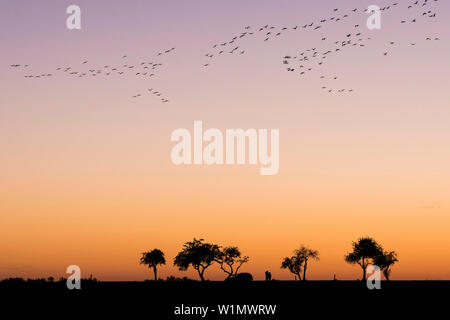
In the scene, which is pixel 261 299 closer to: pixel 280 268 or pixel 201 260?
pixel 201 260
